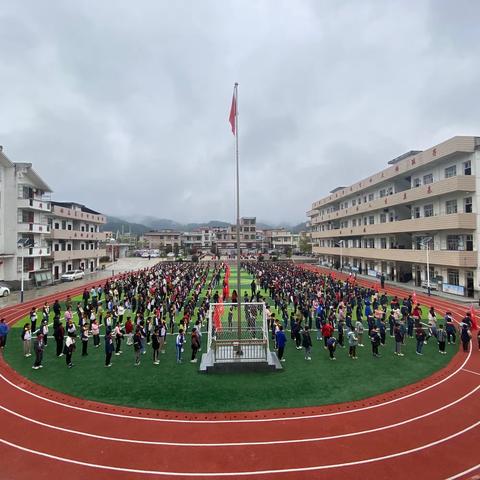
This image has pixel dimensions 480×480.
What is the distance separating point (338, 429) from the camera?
784 centimetres

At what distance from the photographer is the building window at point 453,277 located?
93.5 feet

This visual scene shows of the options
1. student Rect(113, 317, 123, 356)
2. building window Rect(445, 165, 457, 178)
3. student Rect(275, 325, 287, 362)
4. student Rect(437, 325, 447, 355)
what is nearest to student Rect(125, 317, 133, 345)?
student Rect(113, 317, 123, 356)

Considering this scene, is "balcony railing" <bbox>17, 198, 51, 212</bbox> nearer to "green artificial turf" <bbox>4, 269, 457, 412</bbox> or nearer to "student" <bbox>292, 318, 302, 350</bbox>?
"green artificial turf" <bbox>4, 269, 457, 412</bbox>

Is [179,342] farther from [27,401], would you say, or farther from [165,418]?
[27,401]

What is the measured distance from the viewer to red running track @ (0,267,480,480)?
21.2ft

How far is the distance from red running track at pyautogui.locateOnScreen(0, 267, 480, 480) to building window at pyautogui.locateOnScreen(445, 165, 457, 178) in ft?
83.0

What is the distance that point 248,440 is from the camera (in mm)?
7461

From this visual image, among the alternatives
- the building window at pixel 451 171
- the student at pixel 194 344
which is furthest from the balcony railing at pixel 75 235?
the building window at pixel 451 171

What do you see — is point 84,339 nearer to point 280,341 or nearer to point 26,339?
point 26,339

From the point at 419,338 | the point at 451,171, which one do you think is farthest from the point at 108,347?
the point at 451,171

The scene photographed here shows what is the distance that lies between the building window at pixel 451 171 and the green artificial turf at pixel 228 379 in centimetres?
2150

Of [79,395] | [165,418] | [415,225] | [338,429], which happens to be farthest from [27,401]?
[415,225]

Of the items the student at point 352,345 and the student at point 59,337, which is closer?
the student at point 352,345

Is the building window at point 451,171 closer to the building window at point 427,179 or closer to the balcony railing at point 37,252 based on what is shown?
the building window at point 427,179
